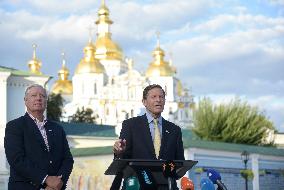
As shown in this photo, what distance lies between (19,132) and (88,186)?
18.2 m

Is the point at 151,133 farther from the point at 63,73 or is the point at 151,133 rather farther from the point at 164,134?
the point at 63,73

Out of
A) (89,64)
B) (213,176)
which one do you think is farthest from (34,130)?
(89,64)

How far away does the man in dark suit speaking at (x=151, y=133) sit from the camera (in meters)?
5.79

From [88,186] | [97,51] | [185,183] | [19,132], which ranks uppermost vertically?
[97,51]

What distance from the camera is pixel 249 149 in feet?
84.2

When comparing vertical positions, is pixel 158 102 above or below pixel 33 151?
above

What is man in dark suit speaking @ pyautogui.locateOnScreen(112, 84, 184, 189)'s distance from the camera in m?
5.79

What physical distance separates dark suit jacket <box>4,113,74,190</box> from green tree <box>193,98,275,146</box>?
33742 millimetres

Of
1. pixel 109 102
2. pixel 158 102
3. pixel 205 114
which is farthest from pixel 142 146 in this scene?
pixel 109 102

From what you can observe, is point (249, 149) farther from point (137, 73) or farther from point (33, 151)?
point (137, 73)

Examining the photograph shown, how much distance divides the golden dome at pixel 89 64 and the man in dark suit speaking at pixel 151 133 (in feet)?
241

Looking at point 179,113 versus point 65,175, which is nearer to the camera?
point 65,175

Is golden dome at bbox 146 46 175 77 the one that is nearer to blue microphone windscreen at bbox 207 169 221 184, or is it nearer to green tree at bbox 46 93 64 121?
green tree at bbox 46 93 64 121

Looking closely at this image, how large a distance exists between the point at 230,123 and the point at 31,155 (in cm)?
3473
